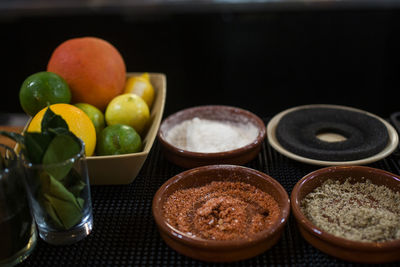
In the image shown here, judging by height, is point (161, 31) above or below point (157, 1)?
below

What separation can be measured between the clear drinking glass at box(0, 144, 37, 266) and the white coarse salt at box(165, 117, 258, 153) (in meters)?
0.42

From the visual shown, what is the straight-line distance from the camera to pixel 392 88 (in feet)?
6.02

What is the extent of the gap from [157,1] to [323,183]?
1265 millimetres

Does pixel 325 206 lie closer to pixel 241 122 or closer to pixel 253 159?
pixel 253 159

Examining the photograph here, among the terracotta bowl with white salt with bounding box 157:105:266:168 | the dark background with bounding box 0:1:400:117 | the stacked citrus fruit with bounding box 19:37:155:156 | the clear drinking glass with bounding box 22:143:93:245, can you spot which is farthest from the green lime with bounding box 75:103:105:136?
the dark background with bounding box 0:1:400:117

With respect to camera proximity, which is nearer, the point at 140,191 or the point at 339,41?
the point at 140,191

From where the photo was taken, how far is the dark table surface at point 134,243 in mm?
687

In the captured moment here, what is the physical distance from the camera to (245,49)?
6.00ft

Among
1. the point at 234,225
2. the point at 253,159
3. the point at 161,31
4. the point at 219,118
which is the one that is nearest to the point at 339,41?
the point at 161,31

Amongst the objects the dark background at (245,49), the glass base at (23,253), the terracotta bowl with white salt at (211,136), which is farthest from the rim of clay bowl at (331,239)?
the dark background at (245,49)

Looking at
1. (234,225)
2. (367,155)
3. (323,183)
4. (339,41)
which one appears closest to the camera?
(234,225)

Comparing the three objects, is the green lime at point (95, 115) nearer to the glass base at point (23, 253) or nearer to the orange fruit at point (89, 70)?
the orange fruit at point (89, 70)

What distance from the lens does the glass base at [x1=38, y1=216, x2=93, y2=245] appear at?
28.3 inches

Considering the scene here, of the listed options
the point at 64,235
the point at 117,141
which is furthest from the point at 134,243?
the point at 117,141
